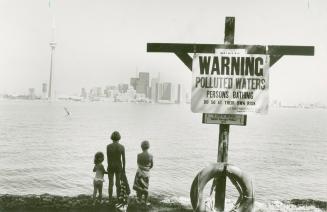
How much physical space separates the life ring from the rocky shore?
5.03ft

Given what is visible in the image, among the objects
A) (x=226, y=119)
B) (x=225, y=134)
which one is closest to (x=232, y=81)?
(x=226, y=119)

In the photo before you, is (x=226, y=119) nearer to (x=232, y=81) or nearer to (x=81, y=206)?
(x=232, y=81)

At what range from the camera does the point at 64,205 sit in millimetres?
8430

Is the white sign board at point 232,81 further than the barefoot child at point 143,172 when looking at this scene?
No

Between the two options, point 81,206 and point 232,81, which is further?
point 81,206

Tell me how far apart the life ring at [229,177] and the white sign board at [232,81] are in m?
0.97

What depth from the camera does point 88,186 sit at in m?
25.0

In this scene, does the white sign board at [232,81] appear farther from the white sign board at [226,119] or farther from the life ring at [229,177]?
the life ring at [229,177]

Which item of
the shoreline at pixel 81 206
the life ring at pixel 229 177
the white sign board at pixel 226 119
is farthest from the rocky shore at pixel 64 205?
the white sign board at pixel 226 119

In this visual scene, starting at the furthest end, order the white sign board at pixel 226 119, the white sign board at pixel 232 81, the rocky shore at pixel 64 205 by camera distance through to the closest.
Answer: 1. the rocky shore at pixel 64 205
2. the white sign board at pixel 226 119
3. the white sign board at pixel 232 81

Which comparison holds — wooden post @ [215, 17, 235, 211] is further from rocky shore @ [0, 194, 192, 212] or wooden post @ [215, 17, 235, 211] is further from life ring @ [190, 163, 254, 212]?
rocky shore @ [0, 194, 192, 212]

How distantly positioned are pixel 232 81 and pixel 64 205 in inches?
170

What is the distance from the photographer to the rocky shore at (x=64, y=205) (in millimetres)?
8047

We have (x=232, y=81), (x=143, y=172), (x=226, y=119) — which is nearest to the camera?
(x=232, y=81)
